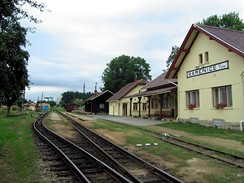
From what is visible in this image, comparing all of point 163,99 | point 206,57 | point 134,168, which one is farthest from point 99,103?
point 134,168

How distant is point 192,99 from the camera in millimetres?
20844

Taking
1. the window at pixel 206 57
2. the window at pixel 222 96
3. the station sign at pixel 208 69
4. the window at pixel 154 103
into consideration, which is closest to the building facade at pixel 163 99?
the window at pixel 154 103

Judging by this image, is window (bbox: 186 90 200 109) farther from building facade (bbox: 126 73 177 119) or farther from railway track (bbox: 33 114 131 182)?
railway track (bbox: 33 114 131 182)

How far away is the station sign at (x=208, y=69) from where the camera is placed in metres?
17.2

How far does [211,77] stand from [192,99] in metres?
3.05

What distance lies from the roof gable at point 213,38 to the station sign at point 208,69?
1.24 m

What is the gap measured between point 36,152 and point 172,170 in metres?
5.27

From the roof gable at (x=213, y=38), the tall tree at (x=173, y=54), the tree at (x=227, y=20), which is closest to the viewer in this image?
the roof gable at (x=213, y=38)

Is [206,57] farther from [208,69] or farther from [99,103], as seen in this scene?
[99,103]

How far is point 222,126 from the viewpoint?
677 inches

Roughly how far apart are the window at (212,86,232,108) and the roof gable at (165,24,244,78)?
104 inches

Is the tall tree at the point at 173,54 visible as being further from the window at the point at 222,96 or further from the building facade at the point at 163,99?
the window at the point at 222,96

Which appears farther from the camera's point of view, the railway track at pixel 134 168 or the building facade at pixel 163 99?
the building facade at pixel 163 99

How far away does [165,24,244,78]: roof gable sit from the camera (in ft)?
53.4
